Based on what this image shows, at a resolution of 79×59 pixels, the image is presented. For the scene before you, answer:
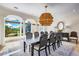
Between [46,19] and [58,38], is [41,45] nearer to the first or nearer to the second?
[58,38]

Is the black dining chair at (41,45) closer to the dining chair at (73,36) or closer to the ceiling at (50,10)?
the ceiling at (50,10)

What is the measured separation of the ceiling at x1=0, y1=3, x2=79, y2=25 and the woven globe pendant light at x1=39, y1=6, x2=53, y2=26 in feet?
0.21

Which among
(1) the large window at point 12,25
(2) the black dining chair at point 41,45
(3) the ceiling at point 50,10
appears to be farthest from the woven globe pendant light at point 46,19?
(1) the large window at point 12,25

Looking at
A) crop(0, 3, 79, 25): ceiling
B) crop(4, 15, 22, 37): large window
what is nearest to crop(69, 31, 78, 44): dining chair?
crop(0, 3, 79, 25): ceiling

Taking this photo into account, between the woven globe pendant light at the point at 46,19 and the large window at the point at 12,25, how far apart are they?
397mm

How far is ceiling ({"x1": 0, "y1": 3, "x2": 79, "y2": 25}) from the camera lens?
1.95 metres

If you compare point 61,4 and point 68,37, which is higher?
point 61,4

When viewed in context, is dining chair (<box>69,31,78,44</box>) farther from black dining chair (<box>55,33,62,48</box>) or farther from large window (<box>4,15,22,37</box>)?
large window (<box>4,15,22,37</box>)

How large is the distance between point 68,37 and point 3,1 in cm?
136

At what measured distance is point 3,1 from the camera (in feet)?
6.50

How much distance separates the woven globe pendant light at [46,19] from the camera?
1984 mm

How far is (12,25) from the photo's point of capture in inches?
78.0

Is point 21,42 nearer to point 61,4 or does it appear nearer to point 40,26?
point 40,26

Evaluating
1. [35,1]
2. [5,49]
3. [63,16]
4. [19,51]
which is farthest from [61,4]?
[5,49]
